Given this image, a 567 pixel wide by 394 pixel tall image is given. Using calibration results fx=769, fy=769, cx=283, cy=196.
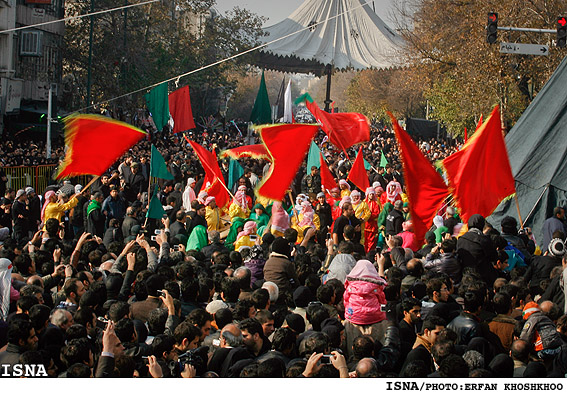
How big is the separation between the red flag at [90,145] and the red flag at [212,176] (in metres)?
2.10

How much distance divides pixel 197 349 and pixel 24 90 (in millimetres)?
30760

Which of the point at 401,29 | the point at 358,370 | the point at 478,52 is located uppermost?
the point at 401,29

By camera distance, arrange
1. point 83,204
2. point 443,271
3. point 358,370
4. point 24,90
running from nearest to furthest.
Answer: point 358,370 < point 443,271 < point 83,204 < point 24,90

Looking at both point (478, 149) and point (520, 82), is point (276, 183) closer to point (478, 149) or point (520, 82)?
point (478, 149)

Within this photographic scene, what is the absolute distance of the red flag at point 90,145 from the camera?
38.1ft

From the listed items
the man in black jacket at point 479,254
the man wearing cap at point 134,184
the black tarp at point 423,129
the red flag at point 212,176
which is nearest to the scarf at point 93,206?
the red flag at point 212,176

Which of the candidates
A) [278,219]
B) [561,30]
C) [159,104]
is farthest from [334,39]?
[278,219]

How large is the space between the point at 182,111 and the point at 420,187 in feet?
46.8

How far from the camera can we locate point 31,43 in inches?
1312

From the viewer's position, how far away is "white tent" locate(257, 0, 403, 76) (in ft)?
141

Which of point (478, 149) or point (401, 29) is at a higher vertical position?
point (401, 29)

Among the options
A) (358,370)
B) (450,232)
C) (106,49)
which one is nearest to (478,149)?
(450,232)

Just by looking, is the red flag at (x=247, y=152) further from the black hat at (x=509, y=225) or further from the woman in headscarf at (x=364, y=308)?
the woman in headscarf at (x=364, y=308)

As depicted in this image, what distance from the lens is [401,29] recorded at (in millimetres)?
37156
